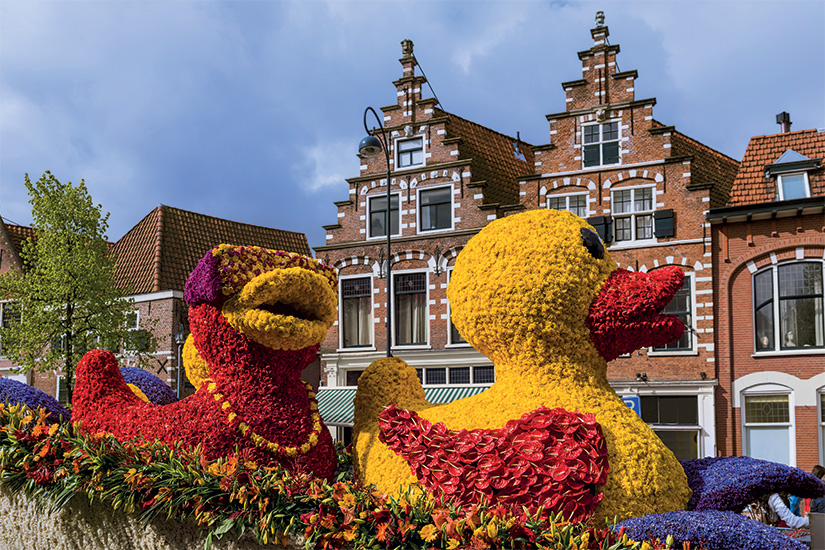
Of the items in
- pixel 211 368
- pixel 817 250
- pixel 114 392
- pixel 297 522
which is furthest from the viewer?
pixel 817 250

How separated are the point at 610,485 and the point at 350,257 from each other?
14.2 metres

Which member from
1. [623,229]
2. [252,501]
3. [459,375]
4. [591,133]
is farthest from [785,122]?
[252,501]

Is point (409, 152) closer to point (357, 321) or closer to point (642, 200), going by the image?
point (357, 321)

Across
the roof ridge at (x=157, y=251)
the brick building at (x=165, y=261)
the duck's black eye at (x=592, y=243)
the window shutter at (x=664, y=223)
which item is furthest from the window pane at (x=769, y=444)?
the roof ridge at (x=157, y=251)

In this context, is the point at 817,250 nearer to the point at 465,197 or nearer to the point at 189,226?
the point at 465,197

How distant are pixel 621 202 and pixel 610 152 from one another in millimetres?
1194

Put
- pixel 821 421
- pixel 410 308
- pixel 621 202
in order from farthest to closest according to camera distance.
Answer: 1. pixel 410 308
2. pixel 621 202
3. pixel 821 421

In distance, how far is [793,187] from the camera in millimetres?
15102

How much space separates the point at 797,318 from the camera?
1447 cm

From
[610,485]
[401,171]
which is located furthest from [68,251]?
[610,485]

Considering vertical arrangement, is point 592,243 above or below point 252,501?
above

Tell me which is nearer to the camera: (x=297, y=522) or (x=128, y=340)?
(x=297, y=522)

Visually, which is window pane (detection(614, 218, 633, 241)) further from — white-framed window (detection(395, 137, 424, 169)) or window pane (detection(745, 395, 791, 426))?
white-framed window (detection(395, 137, 424, 169))

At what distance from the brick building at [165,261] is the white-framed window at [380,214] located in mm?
5405
